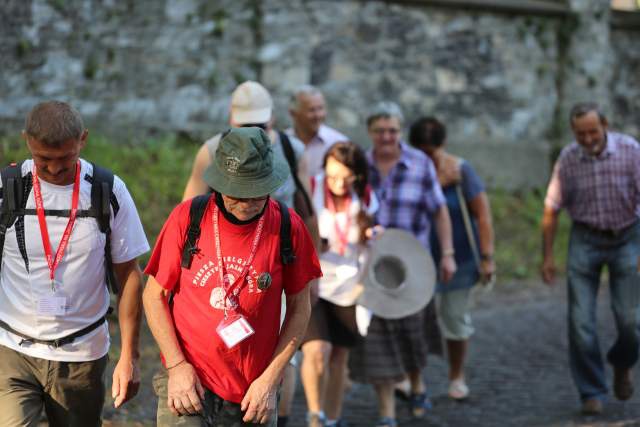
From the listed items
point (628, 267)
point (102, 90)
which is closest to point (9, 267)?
point (628, 267)

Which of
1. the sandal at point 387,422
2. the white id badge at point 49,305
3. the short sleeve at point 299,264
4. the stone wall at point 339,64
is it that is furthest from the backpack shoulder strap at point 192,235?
the stone wall at point 339,64

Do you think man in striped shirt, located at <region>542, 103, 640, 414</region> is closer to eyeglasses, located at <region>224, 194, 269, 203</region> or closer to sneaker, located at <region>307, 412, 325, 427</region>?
sneaker, located at <region>307, 412, 325, 427</region>

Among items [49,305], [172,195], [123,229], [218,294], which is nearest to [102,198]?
[123,229]

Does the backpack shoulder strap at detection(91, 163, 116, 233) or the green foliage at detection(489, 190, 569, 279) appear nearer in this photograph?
the backpack shoulder strap at detection(91, 163, 116, 233)

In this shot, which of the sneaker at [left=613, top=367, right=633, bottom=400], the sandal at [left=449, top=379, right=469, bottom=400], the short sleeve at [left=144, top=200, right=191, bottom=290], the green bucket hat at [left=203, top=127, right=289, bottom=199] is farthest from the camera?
the sandal at [left=449, top=379, right=469, bottom=400]

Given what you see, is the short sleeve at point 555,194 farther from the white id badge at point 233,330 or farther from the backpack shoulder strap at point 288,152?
the white id badge at point 233,330

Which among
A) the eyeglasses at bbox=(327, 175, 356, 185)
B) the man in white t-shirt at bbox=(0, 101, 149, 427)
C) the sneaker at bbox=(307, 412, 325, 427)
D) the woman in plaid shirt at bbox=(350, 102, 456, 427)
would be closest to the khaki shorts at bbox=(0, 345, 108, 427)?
the man in white t-shirt at bbox=(0, 101, 149, 427)

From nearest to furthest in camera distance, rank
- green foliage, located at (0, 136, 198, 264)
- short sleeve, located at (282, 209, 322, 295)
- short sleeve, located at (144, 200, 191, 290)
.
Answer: short sleeve, located at (144, 200, 191, 290) < short sleeve, located at (282, 209, 322, 295) < green foliage, located at (0, 136, 198, 264)

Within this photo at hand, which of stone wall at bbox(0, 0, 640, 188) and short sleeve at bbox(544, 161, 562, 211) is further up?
stone wall at bbox(0, 0, 640, 188)

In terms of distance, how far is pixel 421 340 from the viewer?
7.50 m

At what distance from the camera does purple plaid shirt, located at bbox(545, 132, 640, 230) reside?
739 cm

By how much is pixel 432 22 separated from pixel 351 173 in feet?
28.7

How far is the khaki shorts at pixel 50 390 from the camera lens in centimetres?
432

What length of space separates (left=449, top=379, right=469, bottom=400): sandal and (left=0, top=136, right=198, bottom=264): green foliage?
162 inches
